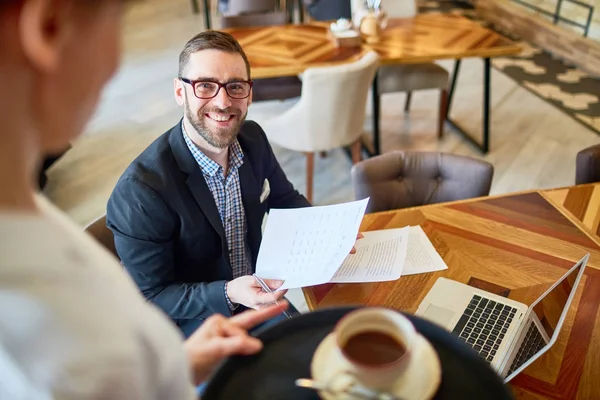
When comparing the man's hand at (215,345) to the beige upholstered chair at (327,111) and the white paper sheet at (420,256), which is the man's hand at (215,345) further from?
the beige upholstered chair at (327,111)

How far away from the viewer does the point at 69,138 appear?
1.33ft

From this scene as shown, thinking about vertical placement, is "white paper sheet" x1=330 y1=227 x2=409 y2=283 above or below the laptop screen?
below

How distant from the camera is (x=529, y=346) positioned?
0.99 meters

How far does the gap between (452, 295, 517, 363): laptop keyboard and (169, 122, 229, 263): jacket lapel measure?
0.67 m

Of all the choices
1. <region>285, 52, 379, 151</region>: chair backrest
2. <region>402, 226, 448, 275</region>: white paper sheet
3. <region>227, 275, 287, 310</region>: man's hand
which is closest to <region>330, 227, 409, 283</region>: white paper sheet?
<region>402, 226, 448, 275</region>: white paper sheet

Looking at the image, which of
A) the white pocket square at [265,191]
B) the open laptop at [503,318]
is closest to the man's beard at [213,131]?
the white pocket square at [265,191]

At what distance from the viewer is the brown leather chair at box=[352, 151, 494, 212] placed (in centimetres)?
174

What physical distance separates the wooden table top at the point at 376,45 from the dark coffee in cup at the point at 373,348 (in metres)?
2.21

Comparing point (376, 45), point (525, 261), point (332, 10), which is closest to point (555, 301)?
point (525, 261)

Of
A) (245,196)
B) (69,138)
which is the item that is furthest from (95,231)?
(69,138)

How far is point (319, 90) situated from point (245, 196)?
112 cm

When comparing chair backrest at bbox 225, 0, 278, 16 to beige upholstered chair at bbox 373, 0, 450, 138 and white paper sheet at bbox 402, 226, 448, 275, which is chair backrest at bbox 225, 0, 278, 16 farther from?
white paper sheet at bbox 402, 226, 448, 275

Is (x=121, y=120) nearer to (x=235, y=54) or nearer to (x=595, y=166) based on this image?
(x=235, y=54)

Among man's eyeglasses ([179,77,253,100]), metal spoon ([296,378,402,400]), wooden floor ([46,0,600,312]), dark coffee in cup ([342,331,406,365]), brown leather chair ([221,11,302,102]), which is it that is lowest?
wooden floor ([46,0,600,312])
